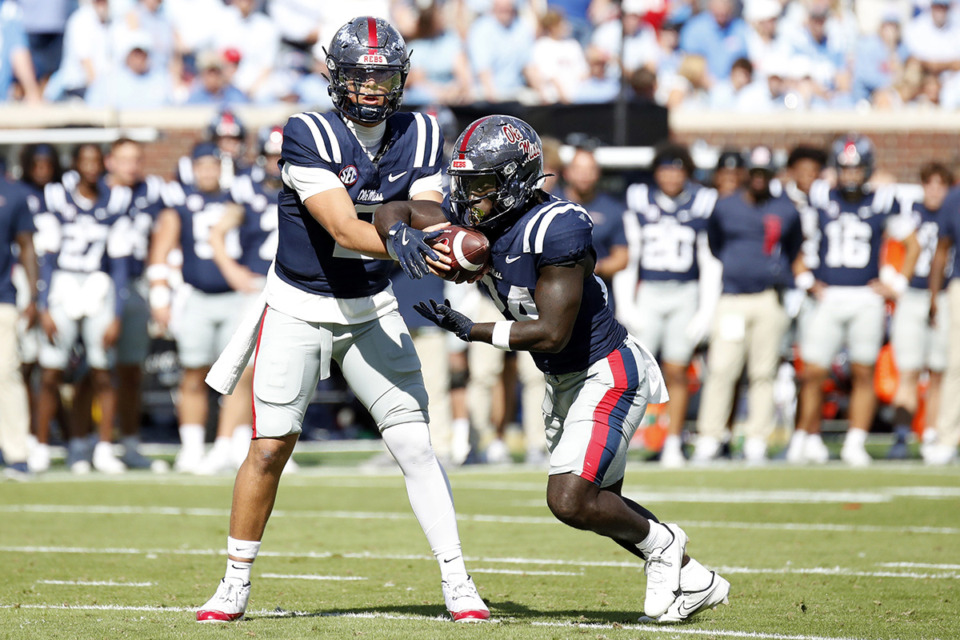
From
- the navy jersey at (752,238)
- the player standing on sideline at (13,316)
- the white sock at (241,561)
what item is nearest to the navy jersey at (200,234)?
the player standing on sideline at (13,316)

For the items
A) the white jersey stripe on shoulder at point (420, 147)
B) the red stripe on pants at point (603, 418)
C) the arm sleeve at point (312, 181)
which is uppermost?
the white jersey stripe on shoulder at point (420, 147)

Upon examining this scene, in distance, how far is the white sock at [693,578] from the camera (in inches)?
189

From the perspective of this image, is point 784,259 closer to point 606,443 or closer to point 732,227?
point 732,227

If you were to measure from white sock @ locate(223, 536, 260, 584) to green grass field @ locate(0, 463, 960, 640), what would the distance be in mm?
164

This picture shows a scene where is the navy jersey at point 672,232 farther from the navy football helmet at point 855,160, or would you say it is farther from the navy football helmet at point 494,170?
the navy football helmet at point 494,170

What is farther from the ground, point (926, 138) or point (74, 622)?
point (926, 138)

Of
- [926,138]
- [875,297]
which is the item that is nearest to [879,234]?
[875,297]

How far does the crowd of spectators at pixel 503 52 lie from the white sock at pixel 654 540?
8.99 m

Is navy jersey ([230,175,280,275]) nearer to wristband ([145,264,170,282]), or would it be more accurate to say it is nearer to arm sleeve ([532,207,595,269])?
wristband ([145,264,170,282])

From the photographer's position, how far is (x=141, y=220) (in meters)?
10.2

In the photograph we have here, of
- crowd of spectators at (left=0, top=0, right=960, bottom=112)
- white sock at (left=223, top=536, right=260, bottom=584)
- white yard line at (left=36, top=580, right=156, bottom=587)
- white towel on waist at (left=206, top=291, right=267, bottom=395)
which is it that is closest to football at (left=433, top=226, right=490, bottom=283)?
white towel on waist at (left=206, top=291, right=267, bottom=395)

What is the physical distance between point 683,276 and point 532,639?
21.1 feet

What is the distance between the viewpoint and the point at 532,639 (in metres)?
4.34

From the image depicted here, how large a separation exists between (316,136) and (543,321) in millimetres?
989
